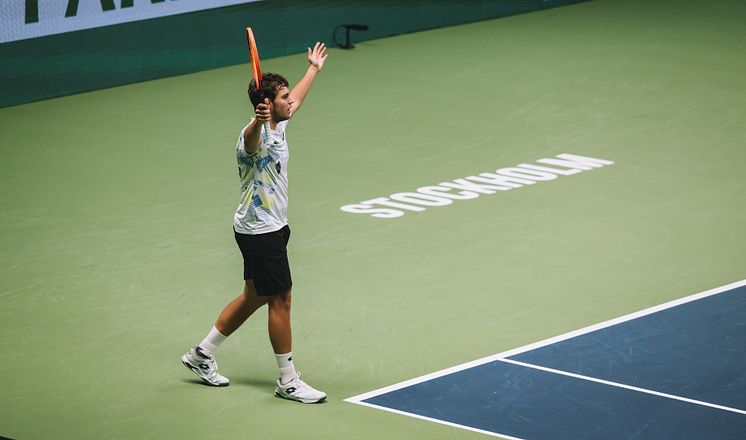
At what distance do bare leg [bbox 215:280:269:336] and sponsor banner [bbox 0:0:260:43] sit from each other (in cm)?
842

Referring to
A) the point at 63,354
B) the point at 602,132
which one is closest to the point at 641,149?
the point at 602,132

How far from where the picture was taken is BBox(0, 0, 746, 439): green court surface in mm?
8766

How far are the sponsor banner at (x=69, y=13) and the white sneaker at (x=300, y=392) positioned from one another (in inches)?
349

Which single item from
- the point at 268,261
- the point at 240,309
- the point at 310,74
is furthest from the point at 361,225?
the point at 268,261

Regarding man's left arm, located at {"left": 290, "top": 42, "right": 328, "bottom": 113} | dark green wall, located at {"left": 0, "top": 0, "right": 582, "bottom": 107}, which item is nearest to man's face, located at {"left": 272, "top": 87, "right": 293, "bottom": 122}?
man's left arm, located at {"left": 290, "top": 42, "right": 328, "bottom": 113}

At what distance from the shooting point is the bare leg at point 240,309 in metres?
8.41

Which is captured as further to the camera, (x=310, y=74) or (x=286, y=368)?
(x=310, y=74)

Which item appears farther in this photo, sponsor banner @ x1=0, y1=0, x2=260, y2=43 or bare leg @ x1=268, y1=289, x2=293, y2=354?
sponsor banner @ x1=0, y1=0, x2=260, y2=43

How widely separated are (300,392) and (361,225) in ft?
12.0

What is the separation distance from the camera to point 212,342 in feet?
28.0

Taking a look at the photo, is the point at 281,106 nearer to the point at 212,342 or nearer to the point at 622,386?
the point at 212,342

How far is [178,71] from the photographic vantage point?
17.6 meters

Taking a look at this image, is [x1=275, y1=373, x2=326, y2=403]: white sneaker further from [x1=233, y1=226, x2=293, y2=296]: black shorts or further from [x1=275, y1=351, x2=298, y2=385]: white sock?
[x1=233, y1=226, x2=293, y2=296]: black shorts

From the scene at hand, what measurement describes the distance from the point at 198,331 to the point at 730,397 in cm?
353
